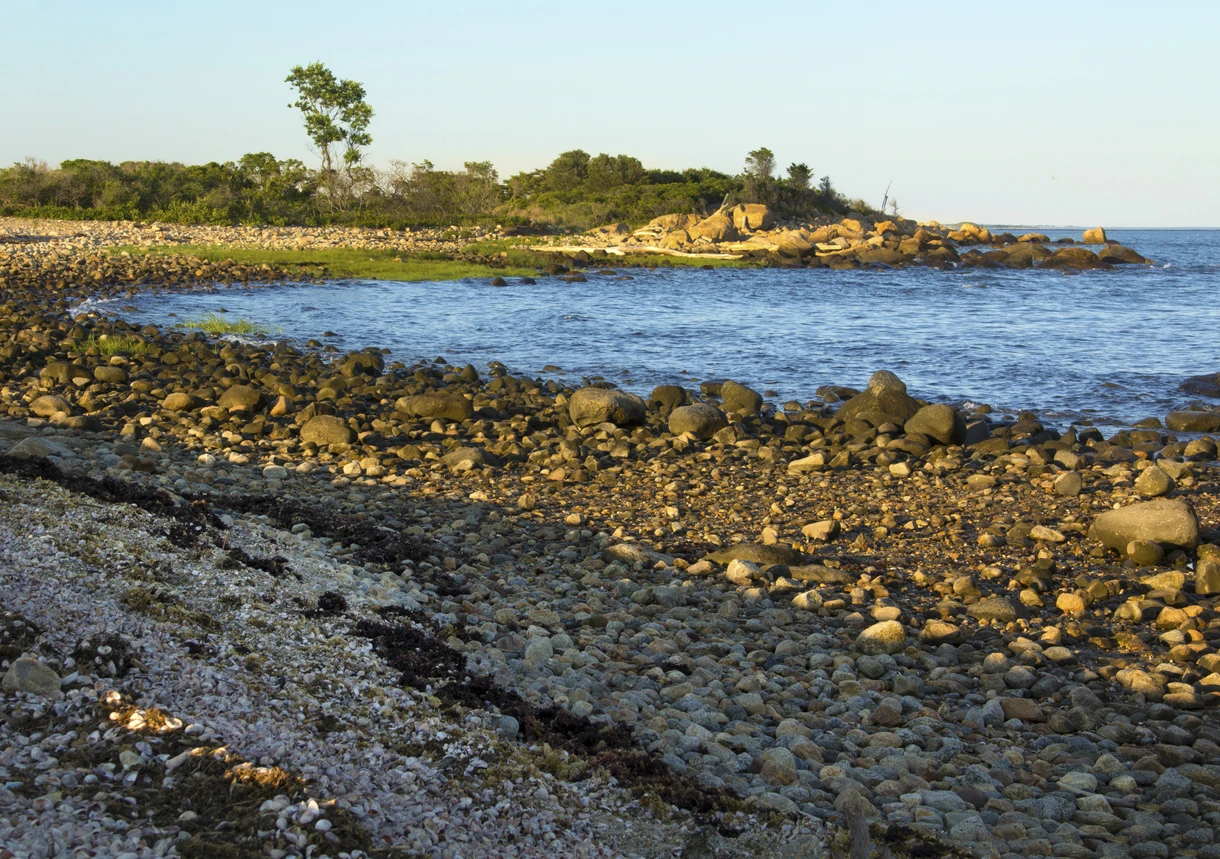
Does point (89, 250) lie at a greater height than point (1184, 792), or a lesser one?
greater

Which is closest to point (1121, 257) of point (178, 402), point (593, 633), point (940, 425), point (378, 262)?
point (378, 262)

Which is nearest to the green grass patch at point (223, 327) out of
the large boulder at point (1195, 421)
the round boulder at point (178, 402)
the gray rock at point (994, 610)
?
the round boulder at point (178, 402)

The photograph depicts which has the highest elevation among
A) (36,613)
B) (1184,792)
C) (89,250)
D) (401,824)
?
(89,250)

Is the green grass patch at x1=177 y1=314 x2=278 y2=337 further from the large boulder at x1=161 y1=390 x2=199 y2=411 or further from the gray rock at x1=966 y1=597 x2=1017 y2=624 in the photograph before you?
the gray rock at x1=966 y1=597 x2=1017 y2=624

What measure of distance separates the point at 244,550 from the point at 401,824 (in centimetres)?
342

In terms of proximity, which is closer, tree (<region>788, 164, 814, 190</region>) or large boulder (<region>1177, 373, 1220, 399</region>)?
large boulder (<region>1177, 373, 1220, 399</region>)

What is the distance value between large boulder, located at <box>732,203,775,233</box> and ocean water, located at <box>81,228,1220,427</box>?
22735 millimetres

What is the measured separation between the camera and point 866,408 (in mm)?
13602

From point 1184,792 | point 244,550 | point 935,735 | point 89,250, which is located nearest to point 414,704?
point 244,550

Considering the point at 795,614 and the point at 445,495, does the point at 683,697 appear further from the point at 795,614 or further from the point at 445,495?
the point at 445,495

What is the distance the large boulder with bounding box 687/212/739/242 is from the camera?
187 ft

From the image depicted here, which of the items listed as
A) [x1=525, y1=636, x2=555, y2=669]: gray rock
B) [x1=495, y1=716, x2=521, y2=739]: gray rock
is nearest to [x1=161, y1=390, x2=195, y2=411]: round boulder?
[x1=525, y1=636, x2=555, y2=669]: gray rock

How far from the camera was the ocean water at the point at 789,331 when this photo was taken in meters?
18.6

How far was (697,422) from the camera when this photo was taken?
1266 centimetres
